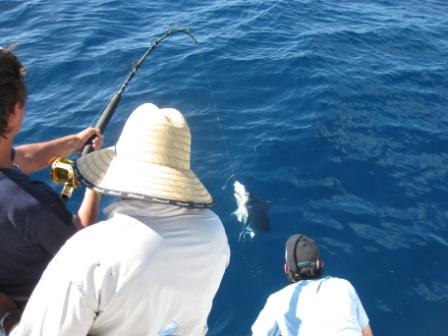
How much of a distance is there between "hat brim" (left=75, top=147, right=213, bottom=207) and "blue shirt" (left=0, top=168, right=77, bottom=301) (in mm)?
232

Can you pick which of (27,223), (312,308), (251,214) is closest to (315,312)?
(312,308)

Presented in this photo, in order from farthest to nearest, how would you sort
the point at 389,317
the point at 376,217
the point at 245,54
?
the point at 245,54
the point at 376,217
the point at 389,317

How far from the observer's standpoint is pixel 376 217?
6855 millimetres

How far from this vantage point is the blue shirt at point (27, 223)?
7.50 feet

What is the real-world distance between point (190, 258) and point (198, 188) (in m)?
0.38

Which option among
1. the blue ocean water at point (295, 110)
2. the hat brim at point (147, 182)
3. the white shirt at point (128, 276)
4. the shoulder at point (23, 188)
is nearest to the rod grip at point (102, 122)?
the shoulder at point (23, 188)

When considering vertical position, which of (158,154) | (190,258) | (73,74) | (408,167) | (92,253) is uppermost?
(158,154)

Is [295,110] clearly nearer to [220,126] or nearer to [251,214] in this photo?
[220,126]

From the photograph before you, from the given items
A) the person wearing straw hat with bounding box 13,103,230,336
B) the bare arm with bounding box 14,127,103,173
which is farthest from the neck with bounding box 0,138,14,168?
the bare arm with bounding box 14,127,103,173

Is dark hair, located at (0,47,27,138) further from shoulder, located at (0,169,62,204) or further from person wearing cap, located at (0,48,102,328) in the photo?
shoulder, located at (0,169,62,204)

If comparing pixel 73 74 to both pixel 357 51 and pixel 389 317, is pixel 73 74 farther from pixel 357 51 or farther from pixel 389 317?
pixel 389 317

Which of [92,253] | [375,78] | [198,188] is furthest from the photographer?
[375,78]

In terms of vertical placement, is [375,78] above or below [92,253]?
below

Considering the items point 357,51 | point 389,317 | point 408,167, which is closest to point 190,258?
point 389,317
